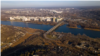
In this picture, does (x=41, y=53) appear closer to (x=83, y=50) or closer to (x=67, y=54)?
(x=67, y=54)

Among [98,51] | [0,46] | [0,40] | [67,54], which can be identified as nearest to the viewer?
[67,54]

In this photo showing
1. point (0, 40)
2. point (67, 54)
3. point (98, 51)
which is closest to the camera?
point (67, 54)

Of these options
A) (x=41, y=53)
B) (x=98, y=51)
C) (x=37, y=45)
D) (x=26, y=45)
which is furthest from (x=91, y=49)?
(x=26, y=45)

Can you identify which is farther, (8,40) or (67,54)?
(8,40)

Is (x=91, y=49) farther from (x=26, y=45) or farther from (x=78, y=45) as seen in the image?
(x=26, y=45)

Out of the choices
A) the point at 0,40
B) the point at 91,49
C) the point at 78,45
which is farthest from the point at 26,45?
the point at 91,49

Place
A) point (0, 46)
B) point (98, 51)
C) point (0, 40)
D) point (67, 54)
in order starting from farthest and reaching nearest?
point (0, 40)
point (0, 46)
point (98, 51)
point (67, 54)

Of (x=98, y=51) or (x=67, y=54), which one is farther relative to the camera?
(x=98, y=51)

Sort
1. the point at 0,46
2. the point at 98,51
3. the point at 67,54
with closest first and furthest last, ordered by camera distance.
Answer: the point at 67,54
the point at 98,51
the point at 0,46

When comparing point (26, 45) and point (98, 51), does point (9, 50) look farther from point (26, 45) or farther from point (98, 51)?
point (98, 51)
